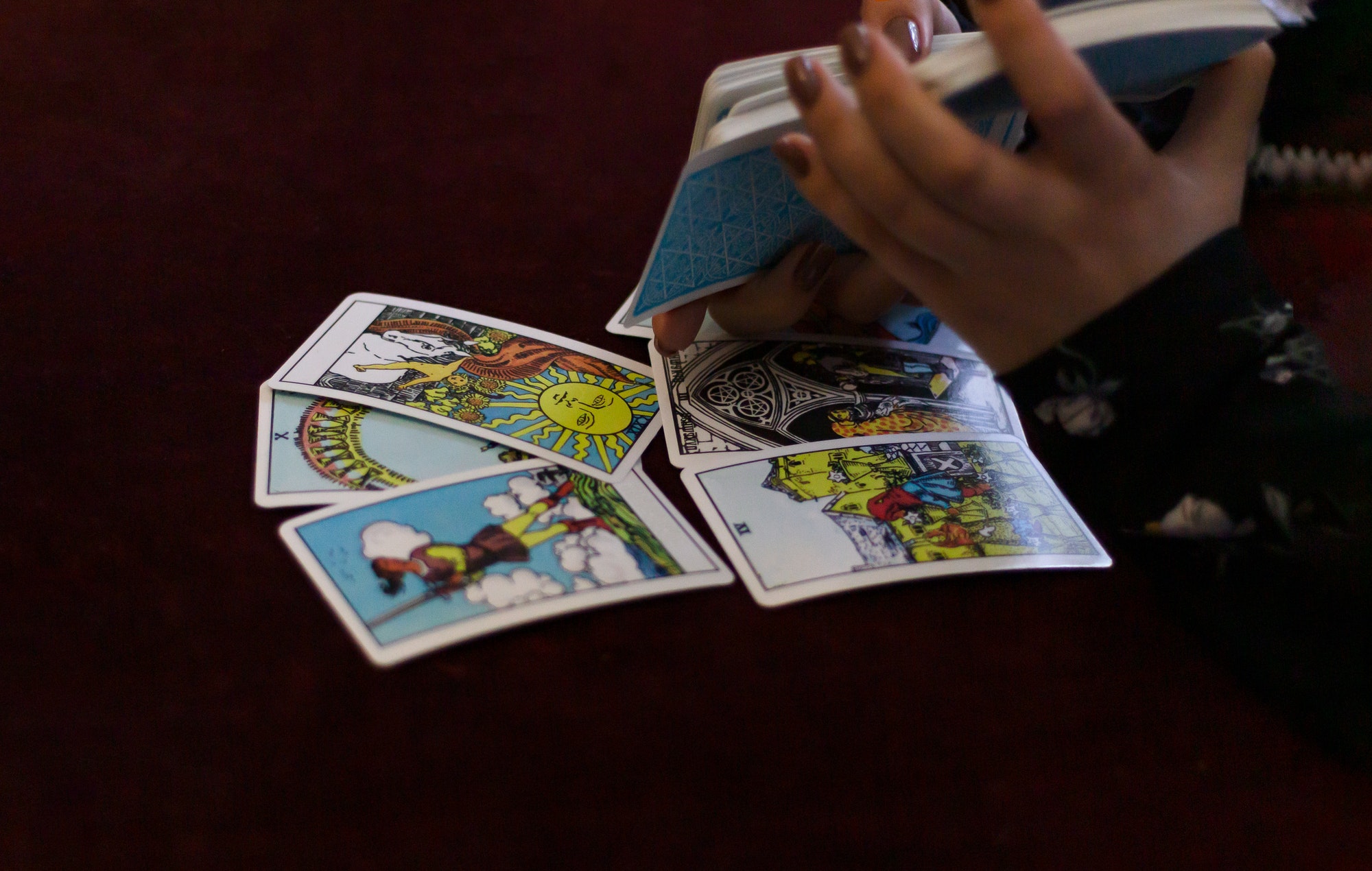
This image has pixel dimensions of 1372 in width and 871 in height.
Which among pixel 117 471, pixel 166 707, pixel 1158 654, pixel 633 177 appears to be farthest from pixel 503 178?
pixel 1158 654

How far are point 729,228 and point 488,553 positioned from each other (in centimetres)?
29

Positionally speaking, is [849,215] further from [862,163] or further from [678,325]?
[678,325]

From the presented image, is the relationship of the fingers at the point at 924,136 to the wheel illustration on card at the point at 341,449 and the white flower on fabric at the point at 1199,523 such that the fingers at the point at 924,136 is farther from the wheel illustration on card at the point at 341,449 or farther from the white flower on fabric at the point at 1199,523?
the wheel illustration on card at the point at 341,449

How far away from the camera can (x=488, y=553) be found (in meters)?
0.59

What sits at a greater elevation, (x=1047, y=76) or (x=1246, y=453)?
(x=1047, y=76)

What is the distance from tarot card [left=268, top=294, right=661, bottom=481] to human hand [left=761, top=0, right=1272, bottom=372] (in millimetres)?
263

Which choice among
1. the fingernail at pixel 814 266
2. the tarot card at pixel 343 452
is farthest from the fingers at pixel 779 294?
the tarot card at pixel 343 452

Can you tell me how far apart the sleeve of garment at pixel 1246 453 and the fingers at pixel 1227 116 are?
5 cm

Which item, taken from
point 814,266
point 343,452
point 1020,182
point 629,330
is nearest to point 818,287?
point 814,266

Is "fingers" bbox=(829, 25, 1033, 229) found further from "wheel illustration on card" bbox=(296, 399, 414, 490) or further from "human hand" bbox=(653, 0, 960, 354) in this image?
"wheel illustration on card" bbox=(296, 399, 414, 490)

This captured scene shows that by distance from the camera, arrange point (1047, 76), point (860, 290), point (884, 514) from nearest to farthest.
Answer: point (1047, 76)
point (884, 514)
point (860, 290)

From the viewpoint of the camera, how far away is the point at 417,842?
1.47 ft

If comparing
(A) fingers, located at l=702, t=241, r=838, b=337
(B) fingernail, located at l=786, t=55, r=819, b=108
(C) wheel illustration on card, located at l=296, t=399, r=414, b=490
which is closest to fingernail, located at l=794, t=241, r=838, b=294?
(A) fingers, located at l=702, t=241, r=838, b=337

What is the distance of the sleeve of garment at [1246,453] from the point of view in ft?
1.64
